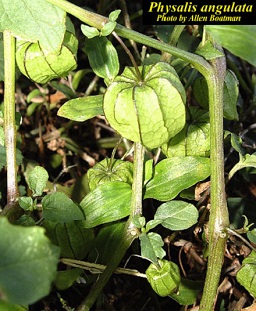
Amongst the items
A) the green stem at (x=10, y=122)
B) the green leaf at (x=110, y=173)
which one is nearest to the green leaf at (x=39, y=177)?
the green stem at (x=10, y=122)

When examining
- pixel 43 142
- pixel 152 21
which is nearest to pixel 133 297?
pixel 43 142

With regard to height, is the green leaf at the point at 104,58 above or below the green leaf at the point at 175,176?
above

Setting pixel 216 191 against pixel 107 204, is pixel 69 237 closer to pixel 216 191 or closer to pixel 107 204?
pixel 107 204

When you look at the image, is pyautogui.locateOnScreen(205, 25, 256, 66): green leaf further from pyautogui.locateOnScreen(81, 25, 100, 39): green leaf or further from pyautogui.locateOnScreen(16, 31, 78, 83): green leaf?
pyautogui.locateOnScreen(16, 31, 78, 83): green leaf

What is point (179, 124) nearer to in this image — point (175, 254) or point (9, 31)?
point (9, 31)

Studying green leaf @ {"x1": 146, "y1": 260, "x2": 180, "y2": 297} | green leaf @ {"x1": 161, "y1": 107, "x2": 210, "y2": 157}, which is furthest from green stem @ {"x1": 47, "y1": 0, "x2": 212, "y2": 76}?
green leaf @ {"x1": 146, "y1": 260, "x2": 180, "y2": 297}

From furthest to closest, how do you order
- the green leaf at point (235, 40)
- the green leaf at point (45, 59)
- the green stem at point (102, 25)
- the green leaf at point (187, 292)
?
the green leaf at point (187, 292) < the green leaf at point (45, 59) < the green stem at point (102, 25) < the green leaf at point (235, 40)

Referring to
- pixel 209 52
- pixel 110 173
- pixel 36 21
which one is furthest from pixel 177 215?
pixel 36 21

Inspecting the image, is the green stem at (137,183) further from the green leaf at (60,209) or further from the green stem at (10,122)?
the green stem at (10,122)
